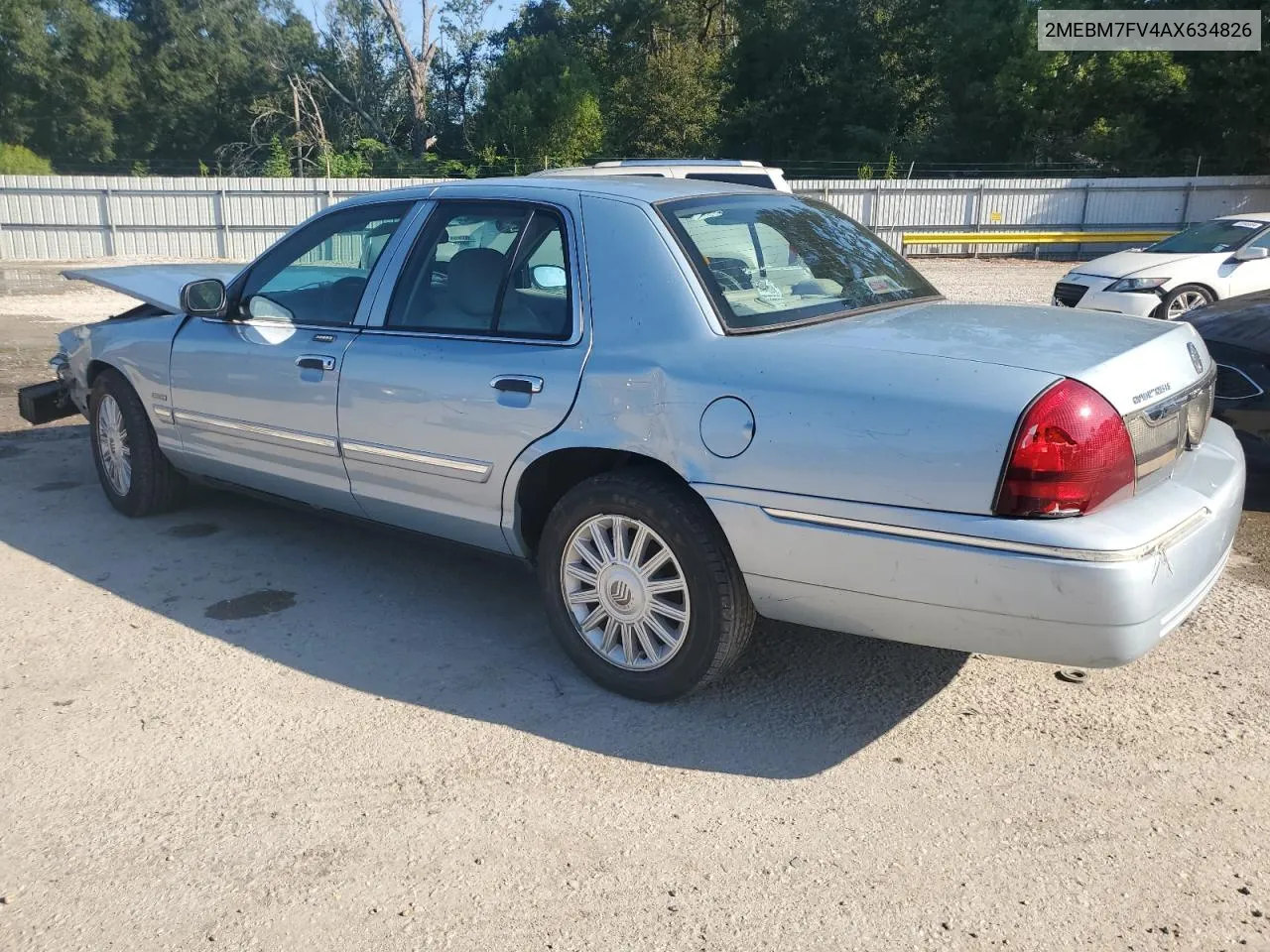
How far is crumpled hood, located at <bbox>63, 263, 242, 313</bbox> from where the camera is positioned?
17.5ft

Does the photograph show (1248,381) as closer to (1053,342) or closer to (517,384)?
(1053,342)

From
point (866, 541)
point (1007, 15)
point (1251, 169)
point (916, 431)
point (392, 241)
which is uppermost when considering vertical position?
point (1007, 15)

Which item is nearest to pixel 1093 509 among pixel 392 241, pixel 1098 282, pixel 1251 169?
pixel 392 241

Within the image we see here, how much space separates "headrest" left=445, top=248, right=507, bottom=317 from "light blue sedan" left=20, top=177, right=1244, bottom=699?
0.05 ft

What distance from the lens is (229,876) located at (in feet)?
9.16

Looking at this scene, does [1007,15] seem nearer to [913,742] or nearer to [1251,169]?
[1251,169]

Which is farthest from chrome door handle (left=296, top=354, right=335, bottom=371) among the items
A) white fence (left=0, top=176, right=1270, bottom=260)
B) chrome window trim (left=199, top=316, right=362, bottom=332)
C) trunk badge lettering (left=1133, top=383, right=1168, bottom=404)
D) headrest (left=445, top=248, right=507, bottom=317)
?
white fence (left=0, top=176, right=1270, bottom=260)

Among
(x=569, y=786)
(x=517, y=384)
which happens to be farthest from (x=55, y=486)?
(x=569, y=786)

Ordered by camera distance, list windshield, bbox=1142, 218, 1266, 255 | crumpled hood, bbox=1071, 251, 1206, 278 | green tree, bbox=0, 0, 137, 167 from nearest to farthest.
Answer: crumpled hood, bbox=1071, 251, 1206, 278 → windshield, bbox=1142, 218, 1266, 255 → green tree, bbox=0, 0, 137, 167

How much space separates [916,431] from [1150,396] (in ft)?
2.33

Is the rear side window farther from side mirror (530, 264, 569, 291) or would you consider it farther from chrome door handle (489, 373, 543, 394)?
chrome door handle (489, 373, 543, 394)

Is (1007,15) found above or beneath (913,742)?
above

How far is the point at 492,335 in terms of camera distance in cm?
392

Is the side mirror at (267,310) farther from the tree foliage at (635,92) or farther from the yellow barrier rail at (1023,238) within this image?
the tree foliage at (635,92)
